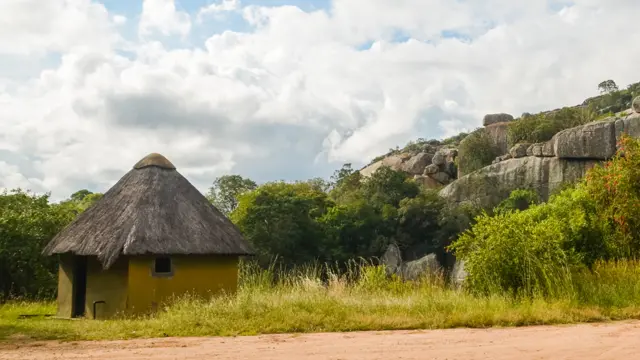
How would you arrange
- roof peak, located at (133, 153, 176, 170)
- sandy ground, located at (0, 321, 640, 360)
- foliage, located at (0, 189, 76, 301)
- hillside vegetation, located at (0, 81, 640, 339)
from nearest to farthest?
sandy ground, located at (0, 321, 640, 360) < hillside vegetation, located at (0, 81, 640, 339) < roof peak, located at (133, 153, 176, 170) < foliage, located at (0, 189, 76, 301)

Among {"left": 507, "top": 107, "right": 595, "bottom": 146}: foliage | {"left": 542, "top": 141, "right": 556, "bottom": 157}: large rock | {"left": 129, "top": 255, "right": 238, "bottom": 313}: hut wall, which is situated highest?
{"left": 507, "top": 107, "right": 595, "bottom": 146}: foliage

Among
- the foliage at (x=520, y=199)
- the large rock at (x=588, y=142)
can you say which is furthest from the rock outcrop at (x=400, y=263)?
the large rock at (x=588, y=142)

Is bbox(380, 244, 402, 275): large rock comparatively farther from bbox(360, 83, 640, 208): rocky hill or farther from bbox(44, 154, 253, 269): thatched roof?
bbox(44, 154, 253, 269): thatched roof

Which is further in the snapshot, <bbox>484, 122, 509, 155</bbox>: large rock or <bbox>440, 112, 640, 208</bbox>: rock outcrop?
<bbox>484, 122, 509, 155</bbox>: large rock

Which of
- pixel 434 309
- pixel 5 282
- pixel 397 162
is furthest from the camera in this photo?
pixel 397 162

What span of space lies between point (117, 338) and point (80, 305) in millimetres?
6518

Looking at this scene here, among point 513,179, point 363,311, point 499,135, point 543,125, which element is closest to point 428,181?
point 499,135

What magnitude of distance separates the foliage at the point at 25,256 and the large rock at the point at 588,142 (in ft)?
84.1

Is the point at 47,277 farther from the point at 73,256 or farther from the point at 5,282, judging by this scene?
the point at 73,256

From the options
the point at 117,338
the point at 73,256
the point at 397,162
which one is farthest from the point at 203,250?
the point at 397,162

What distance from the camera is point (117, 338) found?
8453 millimetres

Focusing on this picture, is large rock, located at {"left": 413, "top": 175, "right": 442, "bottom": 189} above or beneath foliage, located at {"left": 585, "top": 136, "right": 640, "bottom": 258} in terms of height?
above

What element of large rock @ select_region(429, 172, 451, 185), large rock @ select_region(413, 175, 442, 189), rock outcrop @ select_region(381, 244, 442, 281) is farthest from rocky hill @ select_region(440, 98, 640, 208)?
rock outcrop @ select_region(381, 244, 442, 281)

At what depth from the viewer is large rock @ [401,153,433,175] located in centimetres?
4350
